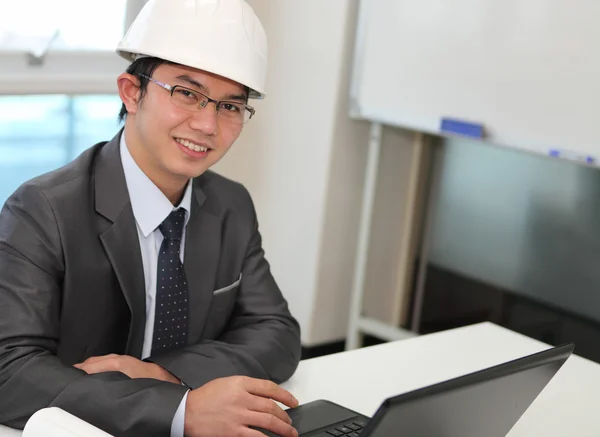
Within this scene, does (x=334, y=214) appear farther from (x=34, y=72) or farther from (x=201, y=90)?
(x=201, y=90)

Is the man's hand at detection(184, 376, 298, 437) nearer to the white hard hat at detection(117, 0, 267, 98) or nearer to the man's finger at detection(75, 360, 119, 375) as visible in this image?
the man's finger at detection(75, 360, 119, 375)

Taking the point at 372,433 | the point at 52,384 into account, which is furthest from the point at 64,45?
the point at 372,433

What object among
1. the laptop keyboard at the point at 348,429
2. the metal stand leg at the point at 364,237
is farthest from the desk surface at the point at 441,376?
the metal stand leg at the point at 364,237

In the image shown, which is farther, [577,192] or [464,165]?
[464,165]

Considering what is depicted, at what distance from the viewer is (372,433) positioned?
873 millimetres

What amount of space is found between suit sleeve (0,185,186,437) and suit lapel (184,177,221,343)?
0.28 m

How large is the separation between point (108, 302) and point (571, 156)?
173 centimetres

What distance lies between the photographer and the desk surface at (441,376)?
1.45 m

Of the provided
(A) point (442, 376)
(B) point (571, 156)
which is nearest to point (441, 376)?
(A) point (442, 376)

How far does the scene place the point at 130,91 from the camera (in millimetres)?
1592

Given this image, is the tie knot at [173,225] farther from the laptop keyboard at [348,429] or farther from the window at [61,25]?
the window at [61,25]

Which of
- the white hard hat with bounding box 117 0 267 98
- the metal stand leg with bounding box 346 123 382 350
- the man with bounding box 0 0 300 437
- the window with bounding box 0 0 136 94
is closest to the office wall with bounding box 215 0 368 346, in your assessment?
the metal stand leg with bounding box 346 123 382 350

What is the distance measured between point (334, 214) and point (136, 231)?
194cm

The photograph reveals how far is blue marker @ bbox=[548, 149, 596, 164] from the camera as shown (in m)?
2.69
